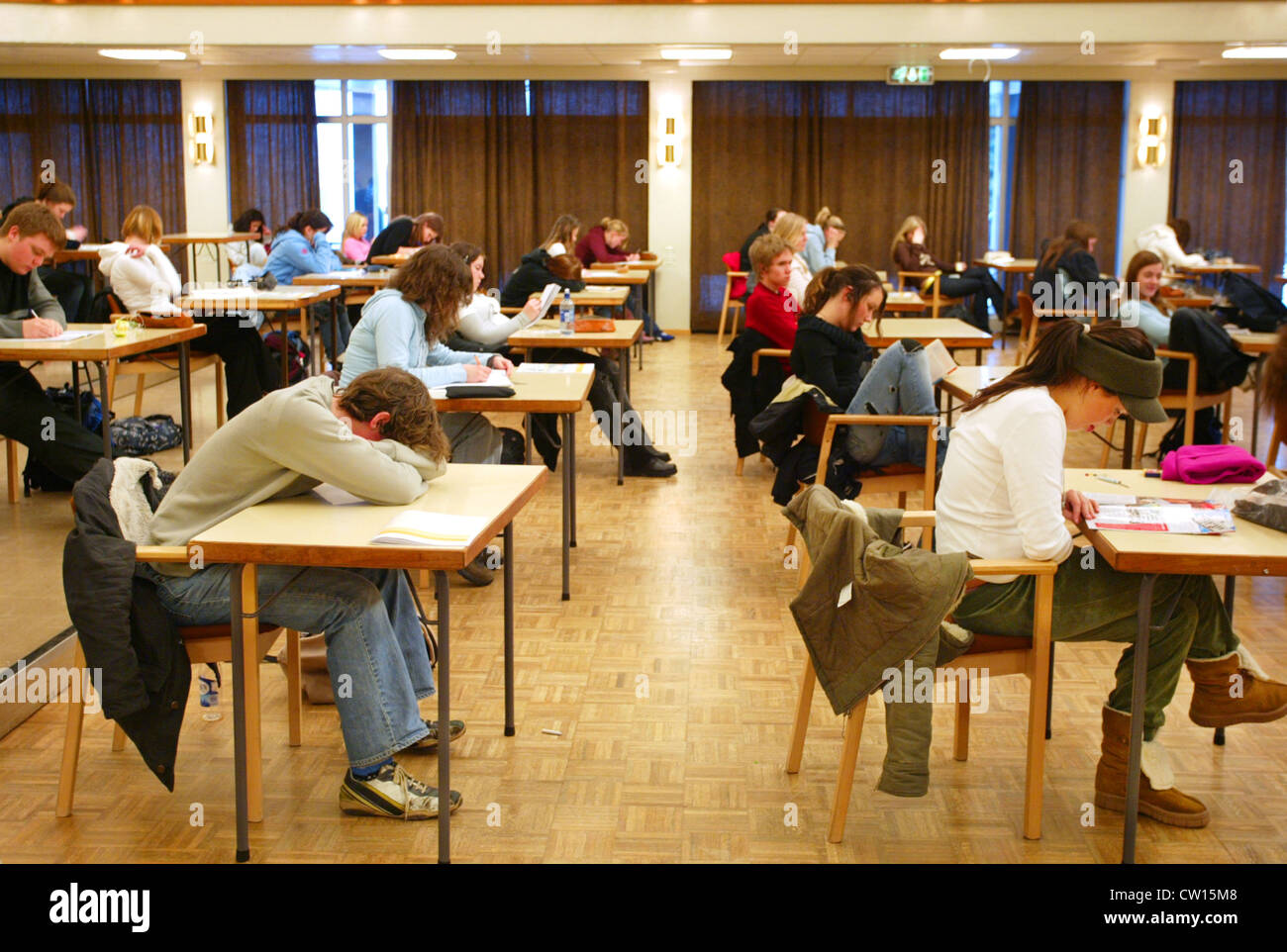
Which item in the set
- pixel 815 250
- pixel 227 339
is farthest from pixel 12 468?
pixel 815 250

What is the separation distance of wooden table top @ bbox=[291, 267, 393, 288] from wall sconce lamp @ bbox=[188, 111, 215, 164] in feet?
15.9

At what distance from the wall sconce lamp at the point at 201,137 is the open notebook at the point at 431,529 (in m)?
12.2

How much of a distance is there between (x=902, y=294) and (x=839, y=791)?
5903mm

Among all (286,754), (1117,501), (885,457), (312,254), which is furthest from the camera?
(312,254)

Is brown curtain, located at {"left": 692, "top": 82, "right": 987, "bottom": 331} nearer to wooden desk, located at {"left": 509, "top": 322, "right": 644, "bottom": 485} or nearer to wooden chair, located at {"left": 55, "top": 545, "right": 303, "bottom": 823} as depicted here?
wooden desk, located at {"left": 509, "top": 322, "right": 644, "bottom": 485}

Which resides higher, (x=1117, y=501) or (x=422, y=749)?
(x=1117, y=501)

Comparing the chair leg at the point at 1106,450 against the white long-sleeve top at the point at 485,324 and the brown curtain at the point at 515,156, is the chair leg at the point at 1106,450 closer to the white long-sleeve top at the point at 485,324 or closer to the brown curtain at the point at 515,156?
the white long-sleeve top at the point at 485,324

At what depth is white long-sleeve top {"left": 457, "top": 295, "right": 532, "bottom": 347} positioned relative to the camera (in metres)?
6.21

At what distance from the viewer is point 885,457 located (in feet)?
15.5

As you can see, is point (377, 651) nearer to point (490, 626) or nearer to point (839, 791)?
point (839, 791)

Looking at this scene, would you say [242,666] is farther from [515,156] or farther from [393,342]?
[515,156]

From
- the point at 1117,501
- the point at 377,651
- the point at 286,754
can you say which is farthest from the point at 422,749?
the point at 1117,501

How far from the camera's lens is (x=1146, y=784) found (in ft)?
10.2

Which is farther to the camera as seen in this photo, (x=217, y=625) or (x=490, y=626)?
(x=490, y=626)
